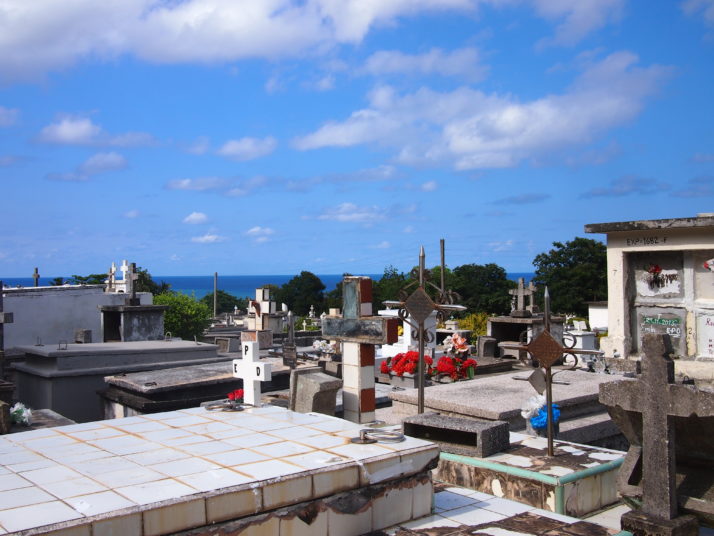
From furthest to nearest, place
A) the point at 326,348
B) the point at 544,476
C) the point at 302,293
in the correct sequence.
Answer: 1. the point at 302,293
2. the point at 326,348
3. the point at 544,476

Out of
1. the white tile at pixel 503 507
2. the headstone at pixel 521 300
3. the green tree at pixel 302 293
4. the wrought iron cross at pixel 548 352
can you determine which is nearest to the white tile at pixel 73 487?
the white tile at pixel 503 507

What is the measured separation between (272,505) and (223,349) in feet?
51.8

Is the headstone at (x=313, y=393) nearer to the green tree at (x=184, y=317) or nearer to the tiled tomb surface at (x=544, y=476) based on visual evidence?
the tiled tomb surface at (x=544, y=476)

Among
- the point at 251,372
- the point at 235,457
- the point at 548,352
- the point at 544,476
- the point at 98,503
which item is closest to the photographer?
the point at 98,503

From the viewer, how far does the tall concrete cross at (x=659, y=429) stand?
3.89 meters

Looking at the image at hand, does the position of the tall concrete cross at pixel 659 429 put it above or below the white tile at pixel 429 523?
above

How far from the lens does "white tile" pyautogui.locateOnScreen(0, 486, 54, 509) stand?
2.99 metres

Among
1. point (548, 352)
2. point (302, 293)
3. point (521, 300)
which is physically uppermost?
point (302, 293)

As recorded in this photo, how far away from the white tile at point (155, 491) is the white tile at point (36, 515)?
26 centimetres

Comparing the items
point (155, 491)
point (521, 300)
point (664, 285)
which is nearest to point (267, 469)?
point (155, 491)

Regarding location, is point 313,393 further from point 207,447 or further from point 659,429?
point 659,429

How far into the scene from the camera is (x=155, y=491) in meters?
3.13

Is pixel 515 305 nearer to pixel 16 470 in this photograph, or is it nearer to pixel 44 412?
pixel 44 412

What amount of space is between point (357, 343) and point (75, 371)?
6.71 meters
